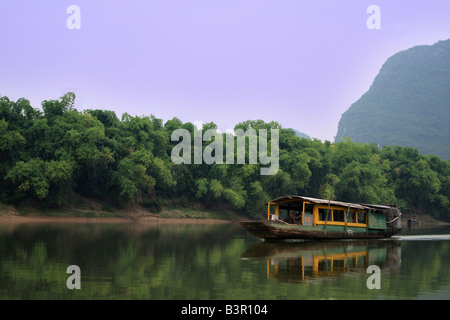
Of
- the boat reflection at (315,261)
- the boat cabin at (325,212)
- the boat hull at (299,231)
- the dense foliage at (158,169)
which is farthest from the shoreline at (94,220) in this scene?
the boat reflection at (315,261)

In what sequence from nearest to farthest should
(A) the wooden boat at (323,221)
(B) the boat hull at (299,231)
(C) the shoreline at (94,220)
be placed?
(B) the boat hull at (299,231)
(A) the wooden boat at (323,221)
(C) the shoreline at (94,220)

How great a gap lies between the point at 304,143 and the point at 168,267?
47.1 metres

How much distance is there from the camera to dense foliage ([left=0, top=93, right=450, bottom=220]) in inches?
1481

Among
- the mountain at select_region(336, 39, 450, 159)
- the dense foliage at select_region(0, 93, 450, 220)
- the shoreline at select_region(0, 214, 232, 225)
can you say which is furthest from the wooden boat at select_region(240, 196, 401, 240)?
the mountain at select_region(336, 39, 450, 159)

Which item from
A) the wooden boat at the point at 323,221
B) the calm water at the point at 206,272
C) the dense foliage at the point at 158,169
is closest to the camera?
the calm water at the point at 206,272

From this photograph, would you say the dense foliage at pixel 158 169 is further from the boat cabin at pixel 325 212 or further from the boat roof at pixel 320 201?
the boat roof at pixel 320 201

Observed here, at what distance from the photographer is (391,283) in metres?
11.7

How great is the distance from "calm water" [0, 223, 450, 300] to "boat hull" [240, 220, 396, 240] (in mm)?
3420

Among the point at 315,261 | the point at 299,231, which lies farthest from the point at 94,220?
the point at 315,261

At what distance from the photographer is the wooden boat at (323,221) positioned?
910 inches

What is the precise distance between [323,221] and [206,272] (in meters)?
14.1

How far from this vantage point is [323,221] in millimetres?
25250

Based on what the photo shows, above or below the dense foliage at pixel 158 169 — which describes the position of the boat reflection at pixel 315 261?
below
